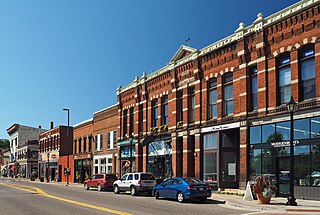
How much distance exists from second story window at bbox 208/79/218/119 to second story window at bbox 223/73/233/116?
115 centimetres

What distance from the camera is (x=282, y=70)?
24906mm

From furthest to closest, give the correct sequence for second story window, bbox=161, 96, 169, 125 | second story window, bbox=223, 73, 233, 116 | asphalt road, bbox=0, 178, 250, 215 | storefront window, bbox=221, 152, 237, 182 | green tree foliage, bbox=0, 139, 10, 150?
green tree foliage, bbox=0, 139, 10, 150, second story window, bbox=161, 96, 169, 125, second story window, bbox=223, 73, 233, 116, storefront window, bbox=221, 152, 237, 182, asphalt road, bbox=0, 178, 250, 215

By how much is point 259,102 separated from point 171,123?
11.4 meters

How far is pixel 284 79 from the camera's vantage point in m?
24.7

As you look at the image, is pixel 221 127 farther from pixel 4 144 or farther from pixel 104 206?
pixel 4 144

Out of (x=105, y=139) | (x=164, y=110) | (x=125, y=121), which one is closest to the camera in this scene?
(x=164, y=110)

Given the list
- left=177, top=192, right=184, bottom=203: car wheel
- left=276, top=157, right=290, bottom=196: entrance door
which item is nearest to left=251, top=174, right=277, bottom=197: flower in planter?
left=276, top=157, right=290, bottom=196: entrance door

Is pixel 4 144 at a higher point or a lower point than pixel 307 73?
lower

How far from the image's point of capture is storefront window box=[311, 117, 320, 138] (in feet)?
71.5

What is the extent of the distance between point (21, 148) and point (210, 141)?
78157mm

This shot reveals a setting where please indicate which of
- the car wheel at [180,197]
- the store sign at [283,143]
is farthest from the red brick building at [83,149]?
the store sign at [283,143]

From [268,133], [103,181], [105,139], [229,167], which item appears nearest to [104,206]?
[268,133]

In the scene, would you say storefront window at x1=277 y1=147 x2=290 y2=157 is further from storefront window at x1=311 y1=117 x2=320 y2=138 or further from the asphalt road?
the asphalt road

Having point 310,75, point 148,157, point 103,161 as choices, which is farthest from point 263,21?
point 103,161
